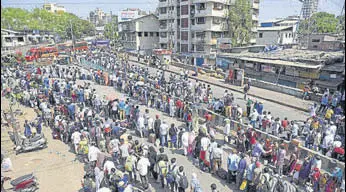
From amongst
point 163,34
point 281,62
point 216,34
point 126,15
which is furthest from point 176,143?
point 126,15

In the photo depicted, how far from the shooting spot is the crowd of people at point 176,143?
870 centimetres

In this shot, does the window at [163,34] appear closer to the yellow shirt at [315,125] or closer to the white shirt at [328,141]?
the yellow shirt at [315,125]

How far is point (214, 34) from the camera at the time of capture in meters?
45.5

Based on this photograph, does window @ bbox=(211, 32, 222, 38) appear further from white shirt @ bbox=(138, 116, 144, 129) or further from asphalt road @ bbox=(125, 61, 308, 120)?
white shirt @ bbox=(138, 116, 144, 129)

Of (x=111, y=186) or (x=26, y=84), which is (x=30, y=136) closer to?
(x=111, y=186)

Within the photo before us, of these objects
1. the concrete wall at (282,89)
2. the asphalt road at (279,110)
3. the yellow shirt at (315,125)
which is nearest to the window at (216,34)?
the concrete wall at (282,89)

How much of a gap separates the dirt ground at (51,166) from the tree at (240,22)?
37495 millimetres

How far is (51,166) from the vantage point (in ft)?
38.3

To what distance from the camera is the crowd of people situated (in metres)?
8.70

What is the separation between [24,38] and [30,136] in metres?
58.5

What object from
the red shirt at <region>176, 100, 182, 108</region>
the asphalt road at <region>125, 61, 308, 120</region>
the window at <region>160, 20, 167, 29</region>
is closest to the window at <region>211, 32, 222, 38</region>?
the window at <region>160, 20, 167, 29</region>

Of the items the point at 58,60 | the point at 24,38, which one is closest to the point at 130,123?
the point at 58,60

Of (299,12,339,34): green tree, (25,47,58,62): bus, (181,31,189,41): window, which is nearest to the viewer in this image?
(25,47,58,62): bus

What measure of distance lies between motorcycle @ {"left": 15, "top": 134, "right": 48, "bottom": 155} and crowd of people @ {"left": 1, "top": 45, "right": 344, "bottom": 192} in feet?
2.75
